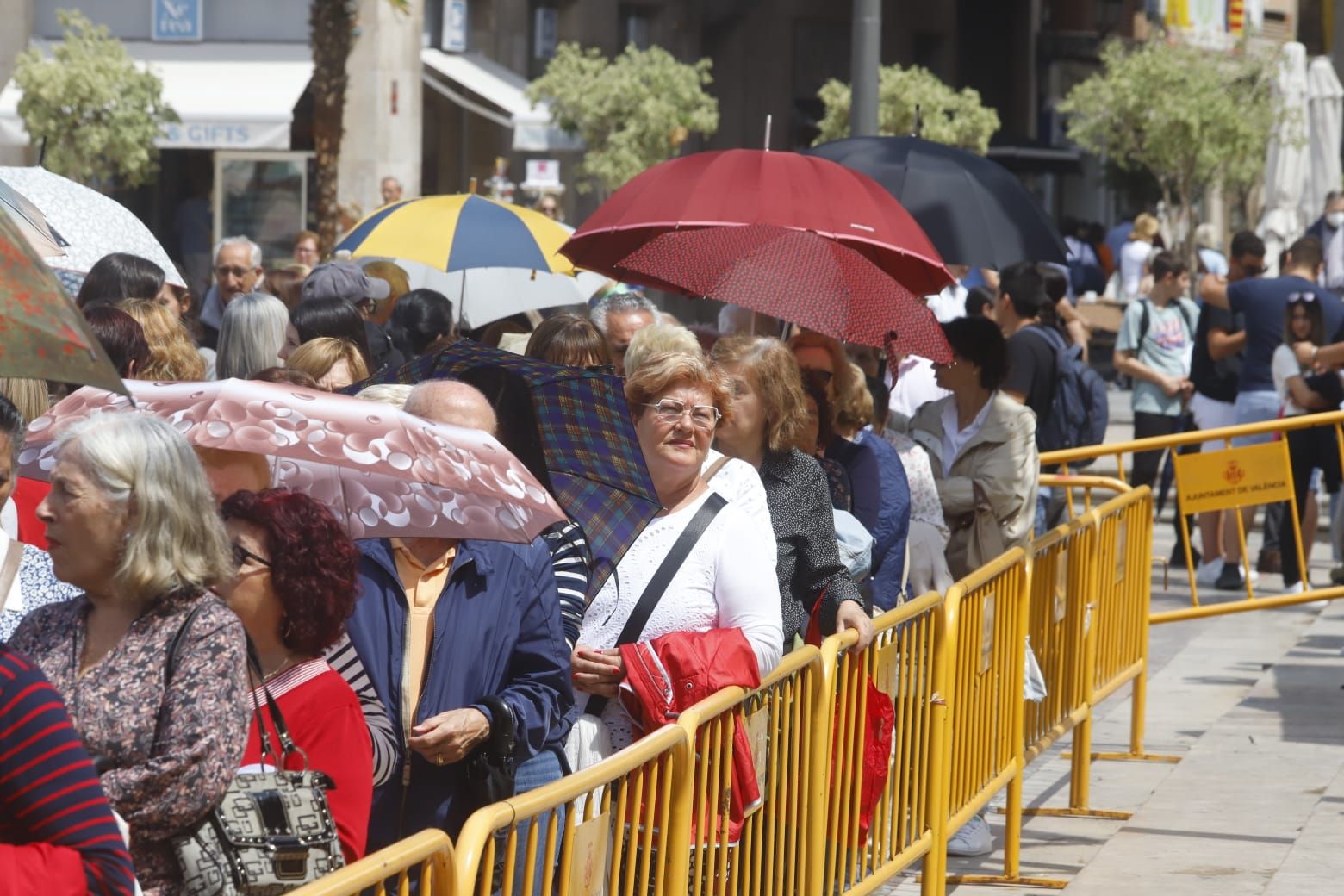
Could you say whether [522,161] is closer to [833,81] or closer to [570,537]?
[833,81]

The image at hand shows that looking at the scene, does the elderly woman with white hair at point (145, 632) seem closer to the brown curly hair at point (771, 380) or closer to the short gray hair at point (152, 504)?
the short gray hair at point (152, 504)

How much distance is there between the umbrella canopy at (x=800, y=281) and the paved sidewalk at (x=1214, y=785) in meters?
1.91

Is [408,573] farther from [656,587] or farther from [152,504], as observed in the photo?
[152,504]

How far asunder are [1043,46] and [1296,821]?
145ft

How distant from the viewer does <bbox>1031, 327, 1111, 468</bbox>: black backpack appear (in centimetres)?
1123

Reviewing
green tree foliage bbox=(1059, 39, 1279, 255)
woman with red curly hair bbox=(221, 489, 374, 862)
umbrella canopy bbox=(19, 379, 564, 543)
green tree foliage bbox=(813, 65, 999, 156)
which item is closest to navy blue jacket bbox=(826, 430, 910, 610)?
umbrella canopy bbox=(19, 379, 564, 543)

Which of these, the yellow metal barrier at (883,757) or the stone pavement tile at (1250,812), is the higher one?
the yellow metal barrier at (883,757)

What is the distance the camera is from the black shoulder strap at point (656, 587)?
5.16m

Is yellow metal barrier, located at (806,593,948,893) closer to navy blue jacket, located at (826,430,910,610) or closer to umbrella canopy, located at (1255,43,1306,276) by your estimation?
navy blue jacket, located at (826,430,910,610)

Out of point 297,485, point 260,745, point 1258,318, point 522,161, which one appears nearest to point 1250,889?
→ point 297,485

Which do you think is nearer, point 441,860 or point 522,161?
point 441,860

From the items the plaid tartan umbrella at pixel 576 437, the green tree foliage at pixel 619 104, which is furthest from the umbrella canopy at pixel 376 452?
the green tree foliage at pixel 619 104

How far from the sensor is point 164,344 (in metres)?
6.82

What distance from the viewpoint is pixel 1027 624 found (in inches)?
279
